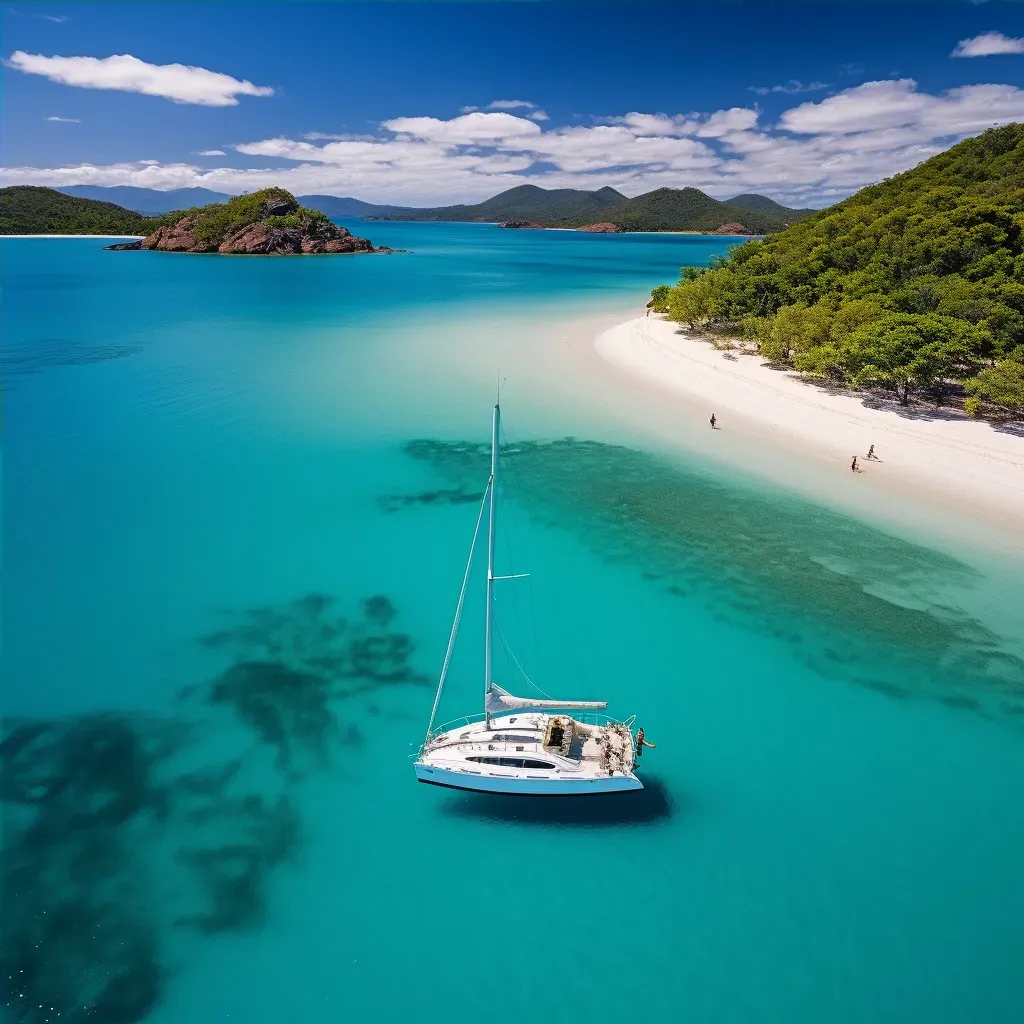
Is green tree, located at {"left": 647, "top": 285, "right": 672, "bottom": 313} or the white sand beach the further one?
green tree, located at {"left": 647, "top": 285, "right": 672, "bottom": 313}

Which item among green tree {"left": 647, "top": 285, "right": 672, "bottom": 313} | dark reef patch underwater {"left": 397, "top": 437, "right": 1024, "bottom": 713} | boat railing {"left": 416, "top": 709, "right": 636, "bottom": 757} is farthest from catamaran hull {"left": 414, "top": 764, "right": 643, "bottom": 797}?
green tree {"left": 647, "top": 285, "right": 672, "bottom": 313}

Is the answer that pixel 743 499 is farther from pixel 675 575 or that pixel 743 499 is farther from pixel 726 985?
pixel 726 985

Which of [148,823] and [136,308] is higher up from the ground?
[136,308]

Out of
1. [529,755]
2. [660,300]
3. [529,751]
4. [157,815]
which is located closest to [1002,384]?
[529,751]

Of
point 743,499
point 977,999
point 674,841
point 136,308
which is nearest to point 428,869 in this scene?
point 674,841

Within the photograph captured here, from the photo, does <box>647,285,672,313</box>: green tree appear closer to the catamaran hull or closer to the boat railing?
the boat railing

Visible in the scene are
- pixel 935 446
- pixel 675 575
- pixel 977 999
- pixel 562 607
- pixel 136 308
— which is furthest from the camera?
pixel 136 308

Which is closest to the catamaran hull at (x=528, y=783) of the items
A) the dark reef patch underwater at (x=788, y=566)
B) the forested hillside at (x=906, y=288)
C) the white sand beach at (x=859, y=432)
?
the dark reef patch underwater at (x=788, y=566)
